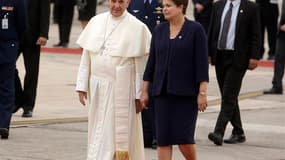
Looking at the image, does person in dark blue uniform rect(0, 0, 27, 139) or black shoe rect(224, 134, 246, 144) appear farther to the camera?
black shoe rect(224, 134, 246, 144)

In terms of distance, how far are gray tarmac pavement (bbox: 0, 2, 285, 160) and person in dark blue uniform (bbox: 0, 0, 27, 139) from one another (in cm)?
46

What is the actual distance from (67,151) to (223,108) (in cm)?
191

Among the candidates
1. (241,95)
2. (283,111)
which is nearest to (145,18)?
(283,111)

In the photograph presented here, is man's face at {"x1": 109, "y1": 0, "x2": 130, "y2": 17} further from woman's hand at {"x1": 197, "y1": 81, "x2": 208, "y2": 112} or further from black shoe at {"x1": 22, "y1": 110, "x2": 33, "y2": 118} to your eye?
black shoe at {"x1": 22, "y1": 110, "x2": 33, "y2": 118}

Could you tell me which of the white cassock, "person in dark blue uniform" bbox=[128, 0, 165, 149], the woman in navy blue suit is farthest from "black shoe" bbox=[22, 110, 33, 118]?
the woman in navy blue suit

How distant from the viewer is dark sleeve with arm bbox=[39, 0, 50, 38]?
43.2ft

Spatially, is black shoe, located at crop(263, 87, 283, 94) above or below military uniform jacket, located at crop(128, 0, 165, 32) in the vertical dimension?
below

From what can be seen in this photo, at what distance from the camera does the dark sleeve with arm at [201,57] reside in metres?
8.76

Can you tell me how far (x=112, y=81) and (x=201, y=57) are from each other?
839mm

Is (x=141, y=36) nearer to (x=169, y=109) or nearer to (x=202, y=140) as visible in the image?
(x=169, y=109)

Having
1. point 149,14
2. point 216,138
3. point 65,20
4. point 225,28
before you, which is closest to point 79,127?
point 216,138

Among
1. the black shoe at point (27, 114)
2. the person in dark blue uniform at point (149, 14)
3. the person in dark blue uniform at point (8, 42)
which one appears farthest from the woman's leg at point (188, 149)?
the black shoe at point (27, 114)

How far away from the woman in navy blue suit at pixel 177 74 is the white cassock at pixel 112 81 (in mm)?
285

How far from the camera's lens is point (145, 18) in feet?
36.9
